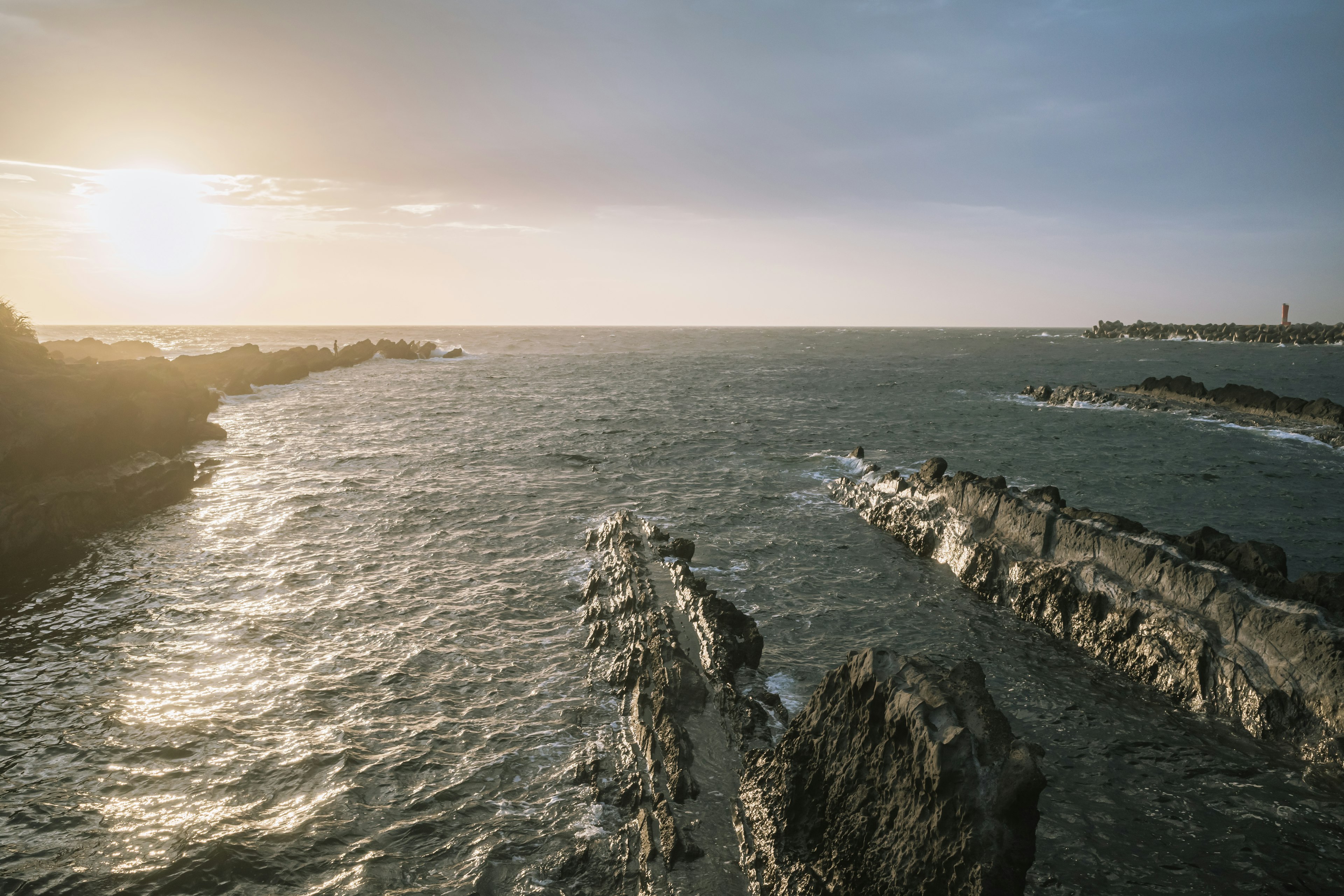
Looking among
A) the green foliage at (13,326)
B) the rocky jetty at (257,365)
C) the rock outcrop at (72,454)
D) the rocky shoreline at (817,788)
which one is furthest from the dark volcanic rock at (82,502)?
the rocky jetty at (257,365)

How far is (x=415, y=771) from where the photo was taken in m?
9.05

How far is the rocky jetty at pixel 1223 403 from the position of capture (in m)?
34.2

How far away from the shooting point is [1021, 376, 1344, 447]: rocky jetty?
3425 cm

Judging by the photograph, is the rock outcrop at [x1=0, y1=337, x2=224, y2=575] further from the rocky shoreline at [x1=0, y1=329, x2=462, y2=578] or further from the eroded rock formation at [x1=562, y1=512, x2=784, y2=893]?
the eroded rock formation at [x1=562, y1=512, x2=784, y2=893]

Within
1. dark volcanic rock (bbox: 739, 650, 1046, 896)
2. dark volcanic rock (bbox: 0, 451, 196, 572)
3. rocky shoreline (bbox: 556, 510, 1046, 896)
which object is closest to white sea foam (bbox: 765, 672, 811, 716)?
rocky shoreline (bbox: 556, 510, 1046, 896)

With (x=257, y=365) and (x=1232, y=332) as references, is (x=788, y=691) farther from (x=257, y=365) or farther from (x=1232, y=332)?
(x=1232, y=332)

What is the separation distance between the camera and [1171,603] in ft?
38.7

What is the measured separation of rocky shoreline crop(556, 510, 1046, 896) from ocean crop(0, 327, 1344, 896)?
0.73 meters

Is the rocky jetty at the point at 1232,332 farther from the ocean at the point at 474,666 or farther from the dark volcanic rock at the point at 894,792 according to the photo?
the dark volcanic rock at the point at 894,792

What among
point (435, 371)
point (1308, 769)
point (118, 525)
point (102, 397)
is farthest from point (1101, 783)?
point (435, 371)

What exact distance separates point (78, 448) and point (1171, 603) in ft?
99.1

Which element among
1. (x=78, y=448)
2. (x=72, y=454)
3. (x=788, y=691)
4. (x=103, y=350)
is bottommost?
(x=788, y=691)

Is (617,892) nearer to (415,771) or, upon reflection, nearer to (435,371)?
(415,771)

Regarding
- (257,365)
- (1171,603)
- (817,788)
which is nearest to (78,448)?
(817,788)
